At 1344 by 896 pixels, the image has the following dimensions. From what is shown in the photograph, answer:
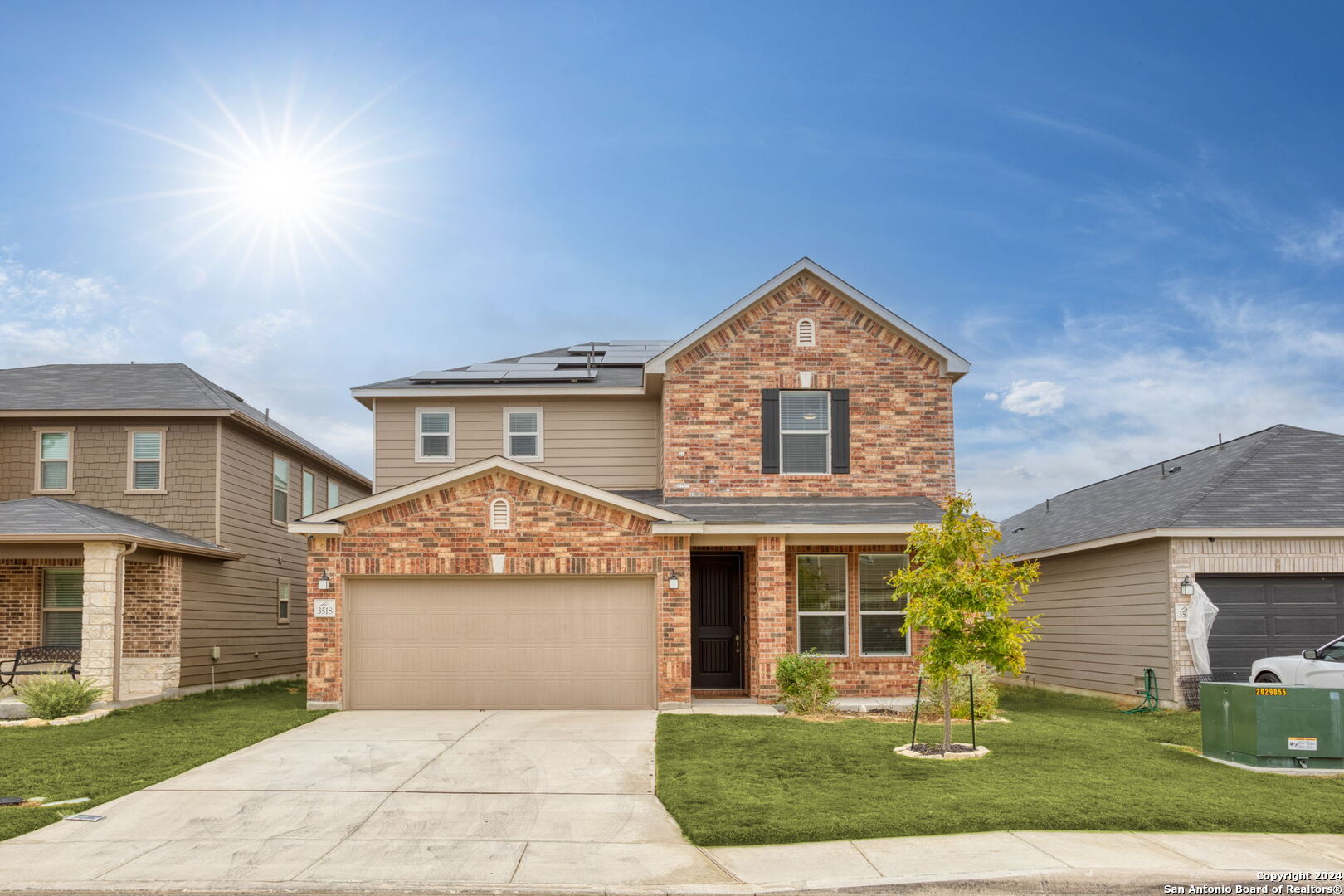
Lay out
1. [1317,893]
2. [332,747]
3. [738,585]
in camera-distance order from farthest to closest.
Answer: [738,585], [332,747], [1317,893]

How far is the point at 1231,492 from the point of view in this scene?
1789 centimetres

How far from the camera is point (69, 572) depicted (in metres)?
19.4

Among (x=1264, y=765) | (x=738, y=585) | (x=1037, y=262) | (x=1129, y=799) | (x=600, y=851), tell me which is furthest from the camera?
(x=1037, y=262)

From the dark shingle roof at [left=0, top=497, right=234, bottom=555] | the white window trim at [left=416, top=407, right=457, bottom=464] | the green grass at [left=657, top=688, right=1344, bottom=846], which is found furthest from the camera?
the white window trim at [left=416, top=407, right=457, bottom=464]

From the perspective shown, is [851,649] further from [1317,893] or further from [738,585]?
[1317,893]

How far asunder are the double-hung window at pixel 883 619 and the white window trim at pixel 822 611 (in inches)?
8.6

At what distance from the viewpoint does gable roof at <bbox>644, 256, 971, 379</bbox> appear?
747 inches

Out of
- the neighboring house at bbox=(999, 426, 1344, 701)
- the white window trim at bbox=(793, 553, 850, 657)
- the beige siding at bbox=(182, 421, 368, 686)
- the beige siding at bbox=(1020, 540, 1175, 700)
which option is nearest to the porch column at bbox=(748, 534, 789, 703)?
the white window trim at bbox=(793, 553, 850, 657)

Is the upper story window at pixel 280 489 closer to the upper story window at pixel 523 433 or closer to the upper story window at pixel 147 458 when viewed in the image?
the upper story window at pixel 147 458

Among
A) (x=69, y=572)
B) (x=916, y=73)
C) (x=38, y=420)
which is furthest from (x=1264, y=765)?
(x=38, y=420)

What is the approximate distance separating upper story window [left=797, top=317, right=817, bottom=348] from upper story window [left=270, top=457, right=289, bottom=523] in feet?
40.2

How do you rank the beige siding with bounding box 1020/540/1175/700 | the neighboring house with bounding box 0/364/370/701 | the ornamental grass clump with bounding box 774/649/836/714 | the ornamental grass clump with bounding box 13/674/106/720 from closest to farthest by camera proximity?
the ornamental grass clump with bounding box 774/649/836/714 → the ornamental grass clump with bounding box 13/674/106/720 → the beige siding with bounding box 1020/540/1175/700 → the neighboring house with bounding box 0/364/370/701

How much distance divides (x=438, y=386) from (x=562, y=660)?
6589mm

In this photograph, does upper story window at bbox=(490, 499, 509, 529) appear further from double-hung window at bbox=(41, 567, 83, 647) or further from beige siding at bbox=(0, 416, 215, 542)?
double-hung window at bbox=(41, 567, 83, 647)
